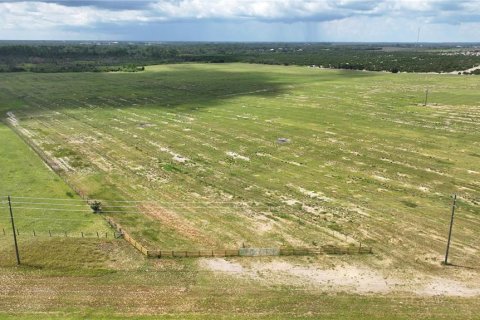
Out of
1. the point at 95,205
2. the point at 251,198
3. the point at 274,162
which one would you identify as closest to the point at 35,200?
the point at 95,205

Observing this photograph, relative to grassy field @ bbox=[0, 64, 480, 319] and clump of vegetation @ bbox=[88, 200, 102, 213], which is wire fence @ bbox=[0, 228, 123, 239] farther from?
clump of vegetation @ bbox=[88, 200, 102, 213]

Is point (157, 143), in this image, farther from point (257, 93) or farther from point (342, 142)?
point (257, 93)

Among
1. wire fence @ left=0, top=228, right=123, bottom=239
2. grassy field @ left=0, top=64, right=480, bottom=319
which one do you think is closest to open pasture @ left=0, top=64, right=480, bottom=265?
grassy field @ left=0, top=64, right=480, bottom=319

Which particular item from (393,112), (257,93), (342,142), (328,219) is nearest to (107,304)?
(328,219)

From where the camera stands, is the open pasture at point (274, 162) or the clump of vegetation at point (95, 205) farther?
the clump of vegetation at point (95, 205)

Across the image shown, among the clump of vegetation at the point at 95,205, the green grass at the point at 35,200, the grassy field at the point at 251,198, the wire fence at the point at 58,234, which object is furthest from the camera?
the clump of vegetation at the point at 95,205

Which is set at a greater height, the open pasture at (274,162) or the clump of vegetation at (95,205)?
the open pasture at (274,162)

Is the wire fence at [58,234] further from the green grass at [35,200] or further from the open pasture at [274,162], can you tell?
the open pasture at [274,162]

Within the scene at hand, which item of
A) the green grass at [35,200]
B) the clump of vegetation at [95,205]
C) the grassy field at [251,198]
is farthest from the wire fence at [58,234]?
the clump of vegetation at [95,205]
